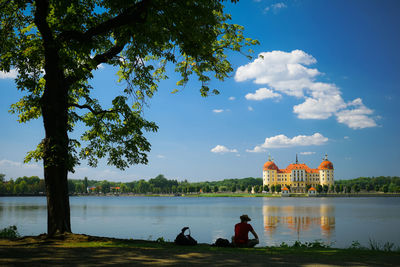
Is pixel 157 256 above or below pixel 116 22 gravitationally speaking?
below

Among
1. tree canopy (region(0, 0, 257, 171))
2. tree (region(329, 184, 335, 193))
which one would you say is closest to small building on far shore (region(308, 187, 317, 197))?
tree (region(329, 184, 335, 193))

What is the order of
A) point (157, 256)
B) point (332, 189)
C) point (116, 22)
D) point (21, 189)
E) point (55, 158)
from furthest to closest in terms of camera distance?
point (332, 189)
point (21, 189)
point (55, 158)
point (116, 22)
point (157, 256)

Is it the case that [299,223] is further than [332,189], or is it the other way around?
[332,189]

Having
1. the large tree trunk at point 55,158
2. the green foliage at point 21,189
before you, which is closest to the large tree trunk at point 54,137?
the large tree trunk at point 55,158

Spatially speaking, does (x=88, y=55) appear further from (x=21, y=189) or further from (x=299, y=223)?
(x=21, y=189)

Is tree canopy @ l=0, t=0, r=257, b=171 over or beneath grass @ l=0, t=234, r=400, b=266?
over

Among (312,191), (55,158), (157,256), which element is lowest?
(312,191)

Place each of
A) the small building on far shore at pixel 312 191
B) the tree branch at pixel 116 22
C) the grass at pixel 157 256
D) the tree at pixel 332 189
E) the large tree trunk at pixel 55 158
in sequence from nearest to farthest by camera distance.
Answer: the grass at pixel 157 256 < the tree branch at pixel 116 22 < the large tree trunk at pixel 55 158 < the small building on far shore at pixel 312 191 < the tree at pixel 332 189

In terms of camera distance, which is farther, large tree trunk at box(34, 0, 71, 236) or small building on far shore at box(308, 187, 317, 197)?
small building on far shore at box(308, 187, 317, 197)

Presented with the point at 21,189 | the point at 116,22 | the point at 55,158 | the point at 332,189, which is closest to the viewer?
the point at 116,22

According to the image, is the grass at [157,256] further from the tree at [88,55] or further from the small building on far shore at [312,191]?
the small building on far shore at [312,191]

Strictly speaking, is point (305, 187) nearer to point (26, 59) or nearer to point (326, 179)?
point (326, 179)

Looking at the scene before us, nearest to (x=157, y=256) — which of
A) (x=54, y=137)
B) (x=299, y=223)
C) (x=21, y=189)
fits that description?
(x=54, y=137)

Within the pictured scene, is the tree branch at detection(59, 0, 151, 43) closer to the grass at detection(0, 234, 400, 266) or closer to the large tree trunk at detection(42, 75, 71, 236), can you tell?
the large tree trunk at detection(42, 75, 71, 236)
